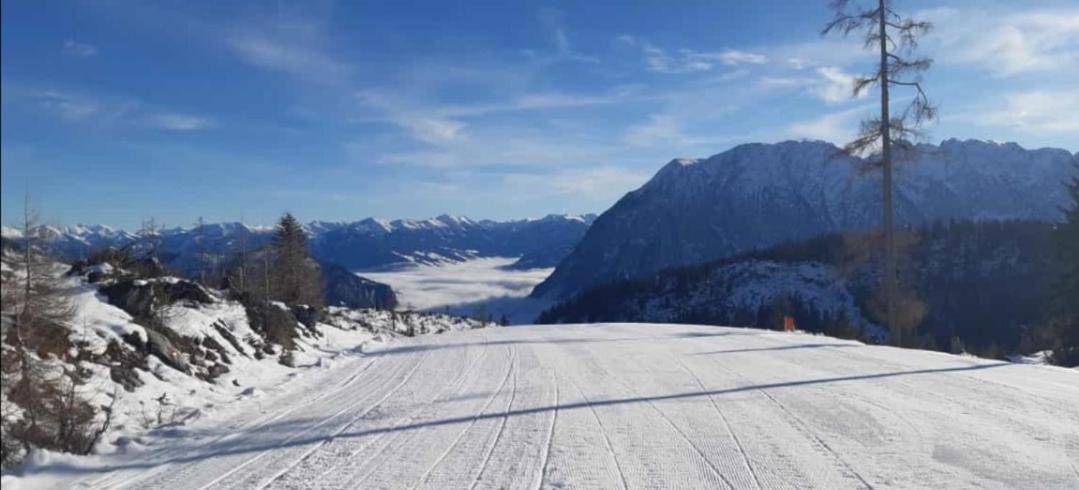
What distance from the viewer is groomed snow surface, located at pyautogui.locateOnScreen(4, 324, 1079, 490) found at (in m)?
5.75

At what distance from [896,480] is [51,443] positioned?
6.95 metres

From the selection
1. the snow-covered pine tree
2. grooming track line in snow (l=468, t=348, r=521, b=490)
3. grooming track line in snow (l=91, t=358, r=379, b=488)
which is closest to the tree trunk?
grooming track line in snow (l=468, t=348, r=521, b=490)

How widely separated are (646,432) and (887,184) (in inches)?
527

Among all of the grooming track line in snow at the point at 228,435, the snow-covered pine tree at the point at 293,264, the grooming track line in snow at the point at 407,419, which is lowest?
the grooming track line in snow at the point at 228,435

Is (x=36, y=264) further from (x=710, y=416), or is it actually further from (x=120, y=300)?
(x=120, y=300)

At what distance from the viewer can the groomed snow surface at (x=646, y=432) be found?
18.9ft

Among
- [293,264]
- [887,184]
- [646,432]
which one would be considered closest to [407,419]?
[646,432]

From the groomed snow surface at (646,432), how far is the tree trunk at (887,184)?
20.7 feet

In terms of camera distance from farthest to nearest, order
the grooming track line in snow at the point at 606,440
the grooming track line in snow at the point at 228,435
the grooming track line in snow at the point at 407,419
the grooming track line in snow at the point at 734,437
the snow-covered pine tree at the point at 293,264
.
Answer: the snow-covered pine tree at the point at 293,264 < the grooming track line in snow at the point at 407,419 < the grooming track line in snow at the point at 228,435 < the grooming track line in snow at the point at 606,440 < the grooming track line in snow at the point at 734,437

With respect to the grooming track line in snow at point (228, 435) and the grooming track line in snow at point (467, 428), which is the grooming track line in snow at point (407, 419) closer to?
the grooming track line in snow at point (467, 428)

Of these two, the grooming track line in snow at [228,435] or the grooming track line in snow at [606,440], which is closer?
the grooming track line in snow at [606,440]

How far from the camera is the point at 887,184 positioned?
17844 mm

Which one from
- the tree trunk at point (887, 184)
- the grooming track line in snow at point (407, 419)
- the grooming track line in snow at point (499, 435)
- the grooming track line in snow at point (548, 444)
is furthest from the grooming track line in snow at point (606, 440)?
the tree trunk at point (887, 184)

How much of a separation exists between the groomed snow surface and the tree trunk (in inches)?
248
